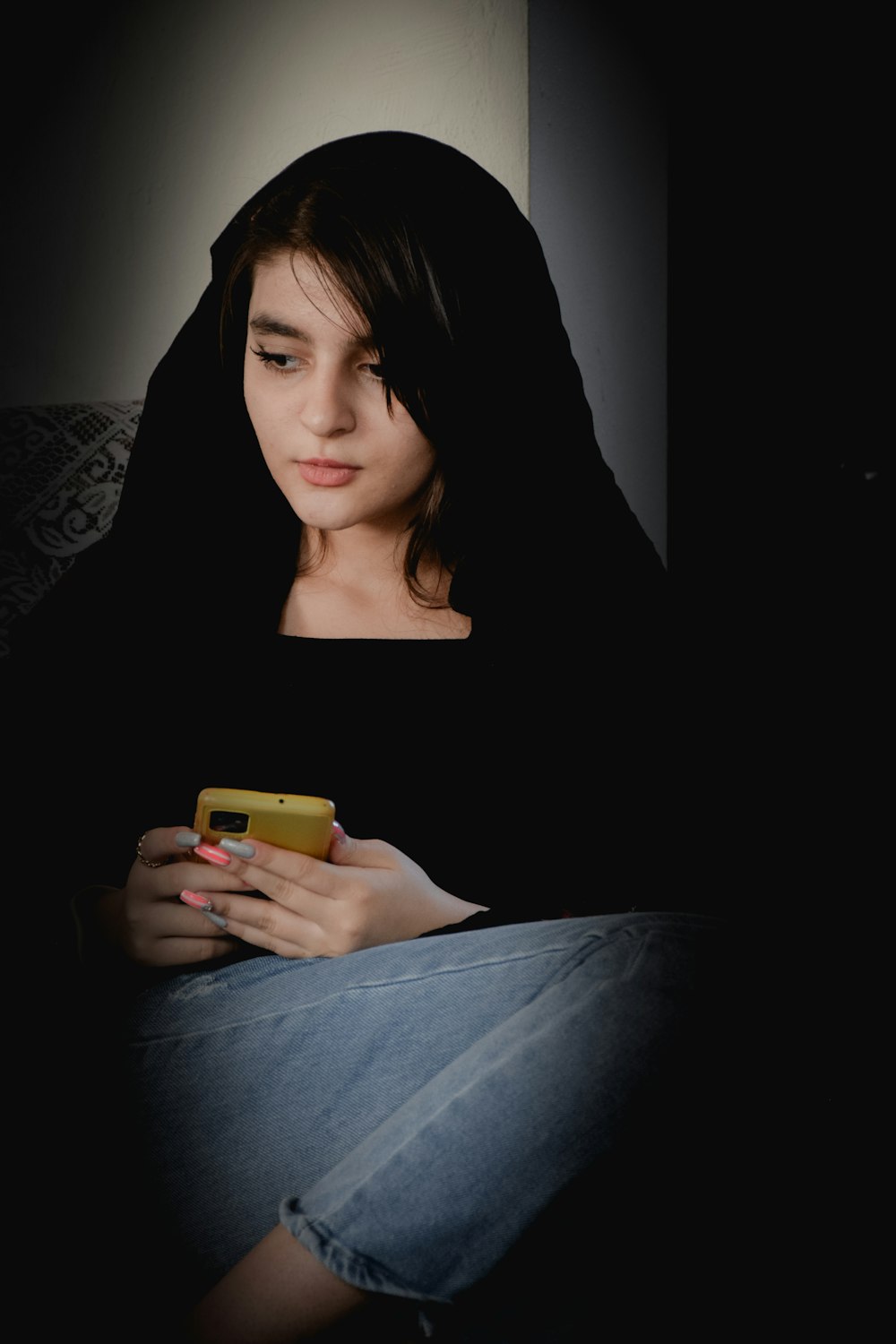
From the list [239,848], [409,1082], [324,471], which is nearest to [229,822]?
[239,848]

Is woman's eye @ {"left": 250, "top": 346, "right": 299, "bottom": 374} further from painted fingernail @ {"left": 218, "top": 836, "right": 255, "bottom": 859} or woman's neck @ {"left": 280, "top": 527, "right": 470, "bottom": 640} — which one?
painted fingernail @ {"left": 218, "top": 836, "right": 255, "bottom": 859}

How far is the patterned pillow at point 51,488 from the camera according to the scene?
122cm

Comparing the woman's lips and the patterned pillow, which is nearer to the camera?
the woman's lips

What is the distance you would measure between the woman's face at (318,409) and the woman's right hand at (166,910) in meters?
0.34

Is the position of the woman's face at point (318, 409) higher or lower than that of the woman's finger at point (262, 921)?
higher

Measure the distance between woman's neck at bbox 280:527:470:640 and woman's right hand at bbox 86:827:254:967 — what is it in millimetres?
363

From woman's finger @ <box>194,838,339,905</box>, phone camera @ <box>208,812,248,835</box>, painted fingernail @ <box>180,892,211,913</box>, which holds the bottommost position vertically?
painted fingernail @ <box>180,892,211,913</box>

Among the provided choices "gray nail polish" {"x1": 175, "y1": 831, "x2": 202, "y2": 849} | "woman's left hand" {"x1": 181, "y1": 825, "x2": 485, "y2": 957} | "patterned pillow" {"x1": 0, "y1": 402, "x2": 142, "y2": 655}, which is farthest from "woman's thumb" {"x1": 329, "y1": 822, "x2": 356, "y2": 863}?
"patterned pillow" {"x1": 0, "y1": 402, "x2": 142, "y2": 655}

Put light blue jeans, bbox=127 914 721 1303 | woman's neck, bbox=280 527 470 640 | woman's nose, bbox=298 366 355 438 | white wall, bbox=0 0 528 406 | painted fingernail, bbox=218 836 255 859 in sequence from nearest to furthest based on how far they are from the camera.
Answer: light blue jeans, bbox=127 914 721 1303, painted fingernail, bbox=218 836 255 859, woman's nose, bbox=298 366 355 438, woman's neck, bbox=280 527 470 640, white wall, bbox=0 0 528 406

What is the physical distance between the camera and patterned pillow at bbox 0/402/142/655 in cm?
122

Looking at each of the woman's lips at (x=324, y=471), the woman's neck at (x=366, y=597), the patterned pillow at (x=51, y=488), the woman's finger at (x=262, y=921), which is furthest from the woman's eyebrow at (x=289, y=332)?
the woman's finger at (x=262, y=921)

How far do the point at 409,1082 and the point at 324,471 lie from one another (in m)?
0.54

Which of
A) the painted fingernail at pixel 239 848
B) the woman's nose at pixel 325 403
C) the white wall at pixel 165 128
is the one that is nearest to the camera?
the painted fingernail at pixel 239 848

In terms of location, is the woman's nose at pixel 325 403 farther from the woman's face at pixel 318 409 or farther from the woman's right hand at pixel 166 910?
the woman's right hand at pixel 166 910
